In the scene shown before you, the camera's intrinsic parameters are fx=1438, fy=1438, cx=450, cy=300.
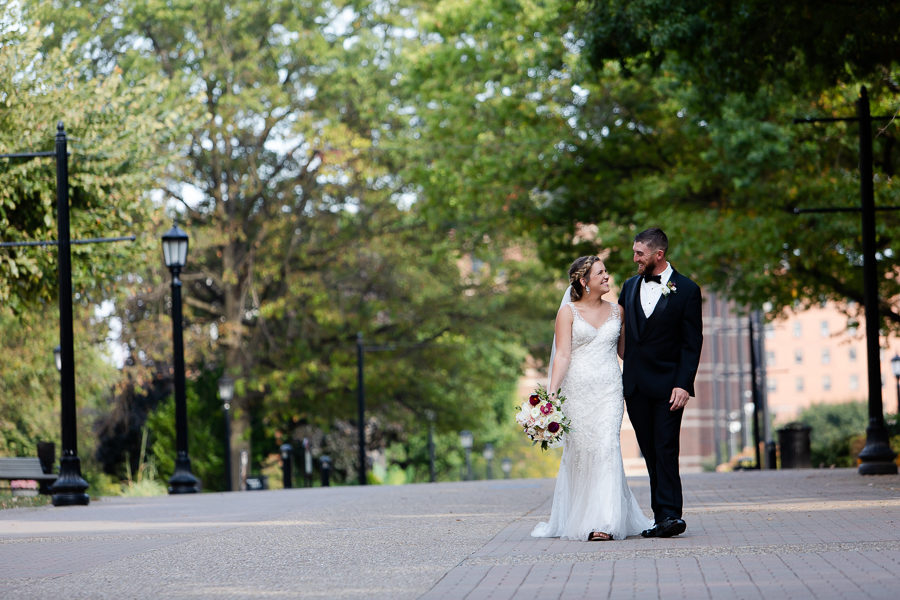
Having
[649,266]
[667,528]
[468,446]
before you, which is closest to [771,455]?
[468,446]

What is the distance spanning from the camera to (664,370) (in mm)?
10141

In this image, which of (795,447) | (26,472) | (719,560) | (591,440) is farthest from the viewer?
(795,447)

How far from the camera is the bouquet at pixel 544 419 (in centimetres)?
1034

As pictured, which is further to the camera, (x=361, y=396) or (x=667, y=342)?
(x=361, y=396)

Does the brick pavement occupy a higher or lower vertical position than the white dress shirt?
lower

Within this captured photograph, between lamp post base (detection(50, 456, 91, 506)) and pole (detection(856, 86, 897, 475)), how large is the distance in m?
10.4

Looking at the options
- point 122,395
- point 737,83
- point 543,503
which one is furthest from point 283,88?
point 543,503

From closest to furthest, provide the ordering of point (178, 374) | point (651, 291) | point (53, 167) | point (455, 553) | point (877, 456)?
point (455, 553) < point (651, 291) < point (877, 456) < point (53, 167) < point (178, 374)

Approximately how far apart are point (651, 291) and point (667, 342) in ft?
Result: 1.26

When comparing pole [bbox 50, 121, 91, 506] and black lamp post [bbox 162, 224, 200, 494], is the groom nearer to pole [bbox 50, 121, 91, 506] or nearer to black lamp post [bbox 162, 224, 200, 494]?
pole [bbox 50, 121, 91, 506]

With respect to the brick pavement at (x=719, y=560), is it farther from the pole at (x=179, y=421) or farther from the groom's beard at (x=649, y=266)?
the pole at (x=179, y=421)

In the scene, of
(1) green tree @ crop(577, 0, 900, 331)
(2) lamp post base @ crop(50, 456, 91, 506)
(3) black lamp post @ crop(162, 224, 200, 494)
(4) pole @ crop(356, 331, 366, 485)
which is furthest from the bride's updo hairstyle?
(4) pole @ crop(356, 331, 366, 485)

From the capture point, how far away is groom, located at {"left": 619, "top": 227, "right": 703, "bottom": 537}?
10062mm

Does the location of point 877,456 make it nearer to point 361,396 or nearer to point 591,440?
point 591,440
